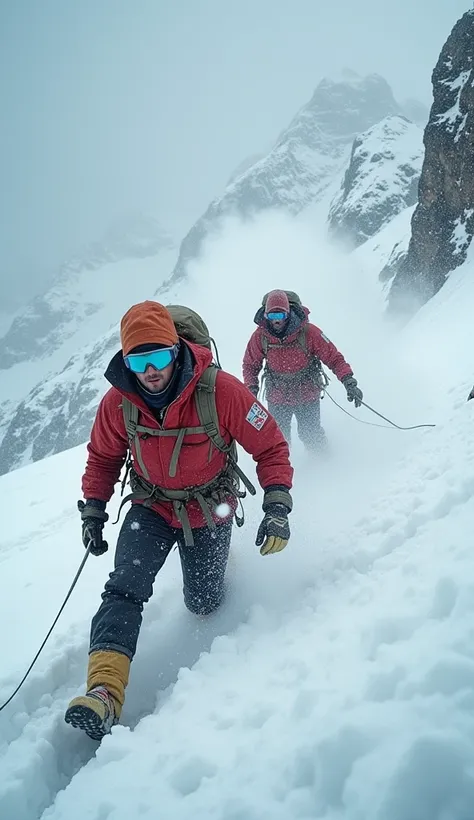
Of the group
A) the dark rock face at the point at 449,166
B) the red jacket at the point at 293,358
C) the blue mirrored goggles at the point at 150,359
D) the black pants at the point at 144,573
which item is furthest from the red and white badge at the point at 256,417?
the dark rock face at the point at 449,166

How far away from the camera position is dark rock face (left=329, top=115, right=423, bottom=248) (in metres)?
74.8

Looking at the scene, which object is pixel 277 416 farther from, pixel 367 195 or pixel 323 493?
pixel 367 195

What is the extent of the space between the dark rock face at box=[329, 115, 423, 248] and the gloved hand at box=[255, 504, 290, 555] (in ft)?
263

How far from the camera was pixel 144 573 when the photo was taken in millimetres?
3066

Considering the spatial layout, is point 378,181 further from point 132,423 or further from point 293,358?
point 132,423

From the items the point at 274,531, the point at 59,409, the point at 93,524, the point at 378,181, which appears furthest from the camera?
the point at 59,409

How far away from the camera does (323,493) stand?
5.25 meters

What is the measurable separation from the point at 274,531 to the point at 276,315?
3.06 metres

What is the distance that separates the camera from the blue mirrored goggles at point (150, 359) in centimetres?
281

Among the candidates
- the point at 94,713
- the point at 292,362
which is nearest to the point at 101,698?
the point at 94,713

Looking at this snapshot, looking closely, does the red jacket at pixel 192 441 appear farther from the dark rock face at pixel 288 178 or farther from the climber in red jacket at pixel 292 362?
the dark rock face at pixel 288 178

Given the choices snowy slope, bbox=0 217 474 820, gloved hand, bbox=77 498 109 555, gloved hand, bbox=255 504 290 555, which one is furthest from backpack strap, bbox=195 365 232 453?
snowy slope, bbox=0 217 474 820

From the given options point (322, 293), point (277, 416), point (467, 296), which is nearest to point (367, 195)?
point (322, 293)

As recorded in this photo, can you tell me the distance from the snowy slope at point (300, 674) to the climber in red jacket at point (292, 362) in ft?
3.26
